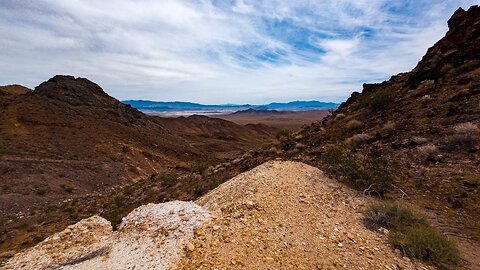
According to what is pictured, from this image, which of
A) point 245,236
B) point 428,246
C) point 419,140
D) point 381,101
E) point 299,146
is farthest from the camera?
point 381,101

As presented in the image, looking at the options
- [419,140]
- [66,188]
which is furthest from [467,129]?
[66,188]

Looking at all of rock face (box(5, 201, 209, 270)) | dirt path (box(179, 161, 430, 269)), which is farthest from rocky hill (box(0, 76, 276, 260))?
dirt path (box(179, 161, 430, 269))

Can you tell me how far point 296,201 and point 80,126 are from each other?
4244cm

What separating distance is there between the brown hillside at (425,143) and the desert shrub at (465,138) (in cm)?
2

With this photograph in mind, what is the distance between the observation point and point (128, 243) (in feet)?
20.8

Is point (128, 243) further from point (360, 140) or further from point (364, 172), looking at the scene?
point (360, 140)

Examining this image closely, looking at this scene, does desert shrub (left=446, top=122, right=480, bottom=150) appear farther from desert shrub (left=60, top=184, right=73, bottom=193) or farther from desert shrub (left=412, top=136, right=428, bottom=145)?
desert shrub (left=60, top=184, right=73, bottom=193)

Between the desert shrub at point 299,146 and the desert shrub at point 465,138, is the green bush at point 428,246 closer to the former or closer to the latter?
the desert shrub at point 465,138

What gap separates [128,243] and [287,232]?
319cm

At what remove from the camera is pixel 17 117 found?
3984cm

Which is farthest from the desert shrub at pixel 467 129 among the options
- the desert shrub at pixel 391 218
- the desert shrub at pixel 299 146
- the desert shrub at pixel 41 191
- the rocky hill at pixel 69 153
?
the desert shrub at pixel 41 191

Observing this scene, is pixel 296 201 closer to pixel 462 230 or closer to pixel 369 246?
pixel 369 246

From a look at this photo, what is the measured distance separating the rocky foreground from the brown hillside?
1287 mm

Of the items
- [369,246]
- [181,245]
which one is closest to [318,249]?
[369,246]
